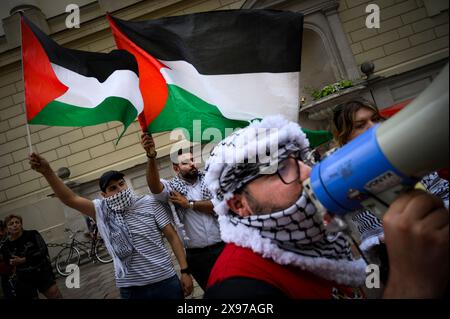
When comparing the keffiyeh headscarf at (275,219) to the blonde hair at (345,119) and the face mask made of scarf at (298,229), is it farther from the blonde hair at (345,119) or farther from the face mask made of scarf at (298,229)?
the blonde hair at (345,119)

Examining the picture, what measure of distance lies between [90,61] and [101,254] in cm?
682

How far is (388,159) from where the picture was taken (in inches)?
29.6

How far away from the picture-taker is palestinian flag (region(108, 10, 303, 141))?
2357mm

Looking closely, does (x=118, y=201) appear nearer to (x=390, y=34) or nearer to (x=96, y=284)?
(x=96, y=284)

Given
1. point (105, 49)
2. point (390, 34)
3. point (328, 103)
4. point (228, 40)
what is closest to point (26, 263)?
point (228, 40)

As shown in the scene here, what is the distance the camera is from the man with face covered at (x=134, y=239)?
260cm

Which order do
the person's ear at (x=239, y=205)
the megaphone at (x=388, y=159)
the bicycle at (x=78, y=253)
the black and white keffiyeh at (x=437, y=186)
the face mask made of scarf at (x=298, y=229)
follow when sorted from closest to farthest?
the megaphone at (x=388, y=159) → the face mask made of scarf at (x=298, y=229) → the person's ear at (x=239, y=205) → the black and white keffiyeh at (x=437, y=186) → the bicycle at (x=78, y=253)

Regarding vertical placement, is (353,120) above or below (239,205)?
above

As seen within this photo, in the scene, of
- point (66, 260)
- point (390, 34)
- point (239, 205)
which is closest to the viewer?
point (239, 205)

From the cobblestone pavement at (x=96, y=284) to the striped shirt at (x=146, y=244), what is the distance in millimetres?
1490

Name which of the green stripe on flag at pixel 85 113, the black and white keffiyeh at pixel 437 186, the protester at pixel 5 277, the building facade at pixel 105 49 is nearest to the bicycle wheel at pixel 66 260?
the building facade at pixel 105 49

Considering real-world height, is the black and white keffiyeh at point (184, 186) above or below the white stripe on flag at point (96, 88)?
below
